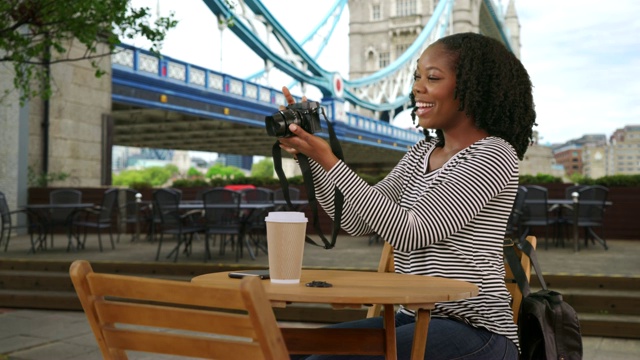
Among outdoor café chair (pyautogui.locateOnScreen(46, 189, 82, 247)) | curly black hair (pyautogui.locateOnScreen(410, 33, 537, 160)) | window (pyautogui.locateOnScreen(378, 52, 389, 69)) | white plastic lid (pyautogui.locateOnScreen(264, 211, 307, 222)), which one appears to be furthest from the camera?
window (pyautogui.locateOnScreen(378, 52, 389, 69))

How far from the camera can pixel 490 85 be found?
5.38 feet

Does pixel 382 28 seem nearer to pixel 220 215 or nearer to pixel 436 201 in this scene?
pixel 220 215

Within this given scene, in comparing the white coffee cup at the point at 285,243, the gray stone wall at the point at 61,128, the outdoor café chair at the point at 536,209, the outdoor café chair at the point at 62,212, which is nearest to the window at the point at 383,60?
the gray stone wall at the point at 61,128

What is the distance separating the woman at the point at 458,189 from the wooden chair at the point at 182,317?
1.54ft

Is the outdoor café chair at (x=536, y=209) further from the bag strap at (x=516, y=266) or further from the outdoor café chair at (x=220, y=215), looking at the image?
the bag strap at (x=516, y=266)

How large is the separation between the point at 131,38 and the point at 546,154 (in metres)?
38.1

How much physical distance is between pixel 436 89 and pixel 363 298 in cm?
69

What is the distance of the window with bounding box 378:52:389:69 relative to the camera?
203 feet

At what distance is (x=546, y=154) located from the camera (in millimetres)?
39875

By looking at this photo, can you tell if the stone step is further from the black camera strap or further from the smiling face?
the black camera strap

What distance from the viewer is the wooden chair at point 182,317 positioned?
0.95 m

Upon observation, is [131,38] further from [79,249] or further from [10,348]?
[79,249]

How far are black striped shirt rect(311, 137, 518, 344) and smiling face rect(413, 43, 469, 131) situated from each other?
110 millimetres

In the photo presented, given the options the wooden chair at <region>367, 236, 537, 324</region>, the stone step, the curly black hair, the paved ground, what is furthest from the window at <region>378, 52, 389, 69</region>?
the curly black hair
